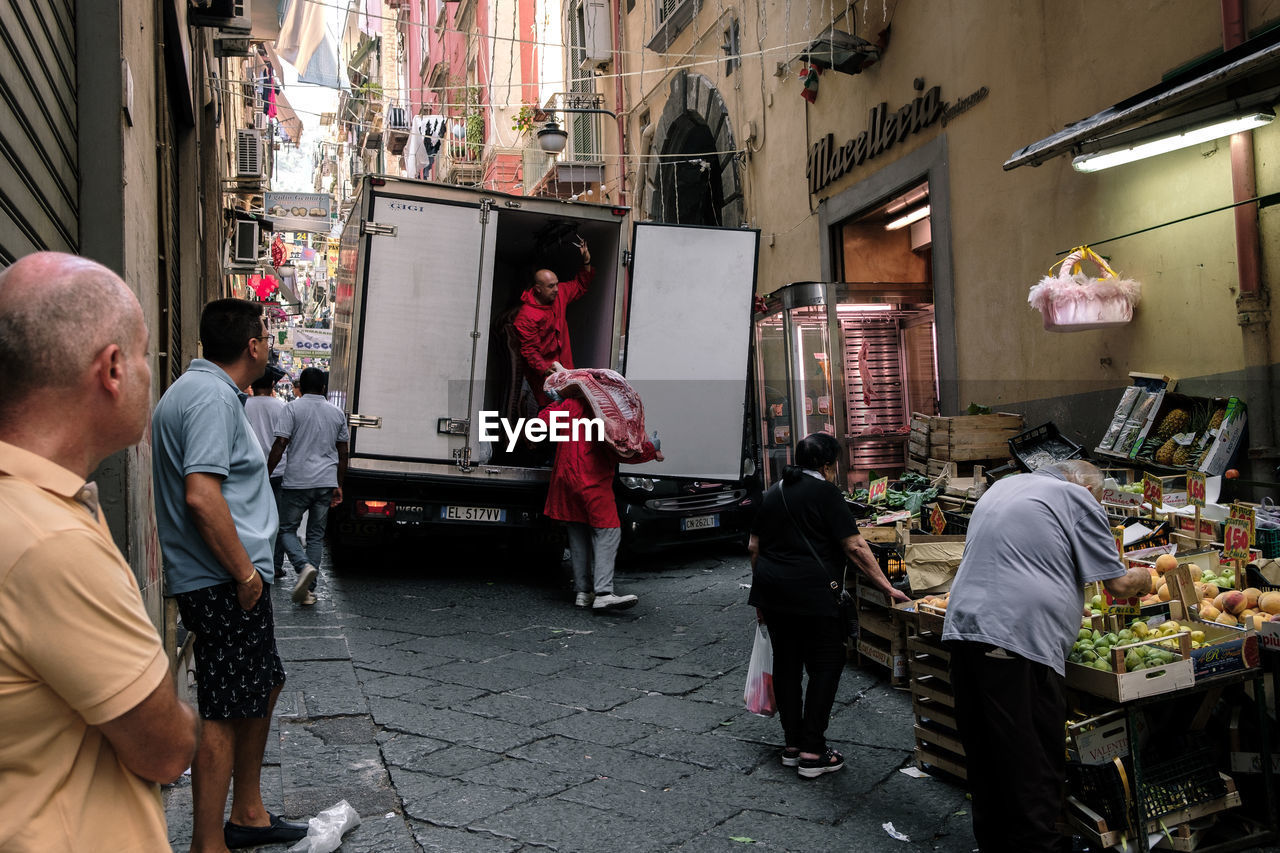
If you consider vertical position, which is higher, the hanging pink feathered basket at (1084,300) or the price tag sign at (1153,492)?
the hanging pink feathered basket at (1084,300)

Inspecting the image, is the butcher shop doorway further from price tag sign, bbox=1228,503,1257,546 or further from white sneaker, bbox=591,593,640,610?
price tag sign, bbox=1228,503,1257,546

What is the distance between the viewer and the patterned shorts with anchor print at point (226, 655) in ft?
9.80

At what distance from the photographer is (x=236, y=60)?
17.2m

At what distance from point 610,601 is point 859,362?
400 centimetres

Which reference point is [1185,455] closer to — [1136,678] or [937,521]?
[937,521]

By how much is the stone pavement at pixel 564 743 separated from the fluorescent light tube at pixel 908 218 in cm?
493

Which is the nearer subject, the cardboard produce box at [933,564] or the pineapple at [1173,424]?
the cardboard produce box at [933,564]

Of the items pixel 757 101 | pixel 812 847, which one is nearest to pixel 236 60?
pixel 757 101

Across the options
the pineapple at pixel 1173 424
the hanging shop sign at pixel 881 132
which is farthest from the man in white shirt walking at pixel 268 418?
the hanging shop sign at pixel 881 132

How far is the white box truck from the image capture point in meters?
7.40

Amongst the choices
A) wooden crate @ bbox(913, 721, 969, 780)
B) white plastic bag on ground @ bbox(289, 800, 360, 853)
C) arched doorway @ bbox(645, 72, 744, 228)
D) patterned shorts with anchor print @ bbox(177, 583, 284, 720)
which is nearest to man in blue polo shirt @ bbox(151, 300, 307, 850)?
patterned shorts with anchor print @ bbox(177, 583, 284, 720)

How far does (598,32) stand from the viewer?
17.2m

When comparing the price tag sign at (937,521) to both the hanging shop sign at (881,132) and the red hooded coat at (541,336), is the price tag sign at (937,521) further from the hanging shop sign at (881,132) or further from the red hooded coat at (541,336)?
the hanging shop sign at (881,132)

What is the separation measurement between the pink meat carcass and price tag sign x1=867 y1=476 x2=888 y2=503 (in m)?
1.65
